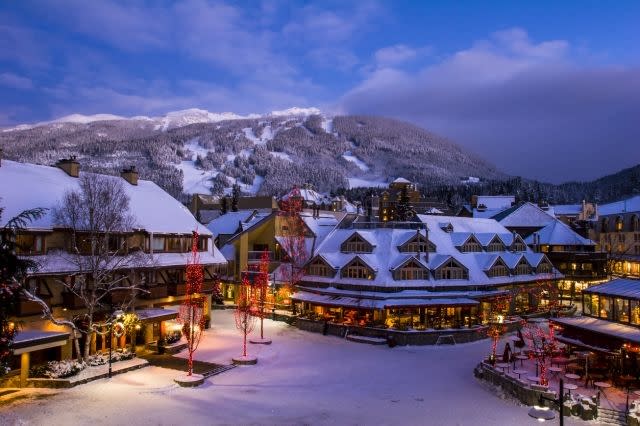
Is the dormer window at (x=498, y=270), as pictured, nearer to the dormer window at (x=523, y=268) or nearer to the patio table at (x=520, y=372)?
the dormer window at (x=523, y=268)

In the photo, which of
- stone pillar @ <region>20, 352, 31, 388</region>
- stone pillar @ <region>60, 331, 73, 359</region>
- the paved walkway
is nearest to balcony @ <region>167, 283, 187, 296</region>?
the paved walkway

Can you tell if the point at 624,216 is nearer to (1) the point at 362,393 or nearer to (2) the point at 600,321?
(2) the point at 600,321

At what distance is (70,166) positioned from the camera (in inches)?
1606

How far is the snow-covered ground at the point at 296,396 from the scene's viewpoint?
24609 mm

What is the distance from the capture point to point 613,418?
25141mm

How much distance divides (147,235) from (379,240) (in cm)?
2326

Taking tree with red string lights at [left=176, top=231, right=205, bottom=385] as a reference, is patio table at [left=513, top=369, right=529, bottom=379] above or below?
below

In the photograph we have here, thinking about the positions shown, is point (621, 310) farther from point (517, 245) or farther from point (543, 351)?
point (517, 245)

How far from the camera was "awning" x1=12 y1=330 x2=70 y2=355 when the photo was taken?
2827 cm

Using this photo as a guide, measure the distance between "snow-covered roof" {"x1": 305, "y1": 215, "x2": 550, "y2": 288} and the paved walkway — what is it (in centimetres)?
1913

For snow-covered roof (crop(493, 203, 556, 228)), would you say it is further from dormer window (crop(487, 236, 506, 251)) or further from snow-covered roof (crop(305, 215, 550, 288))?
dormer window (crop(487, 236, 506, 251))

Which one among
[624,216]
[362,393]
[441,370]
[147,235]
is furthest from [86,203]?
[624,216]

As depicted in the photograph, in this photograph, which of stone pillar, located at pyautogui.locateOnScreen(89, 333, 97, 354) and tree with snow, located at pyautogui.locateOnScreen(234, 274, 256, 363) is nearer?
stone pillar, located at pyautogui.locateOnScreen(89, 333, 97, 354)

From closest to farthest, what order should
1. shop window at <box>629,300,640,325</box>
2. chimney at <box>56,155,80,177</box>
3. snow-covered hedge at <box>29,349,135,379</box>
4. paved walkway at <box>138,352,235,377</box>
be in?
snow-covered hedge at <box>29,349,135,379</box>, shop window at <box>629,300,640,325</box>, paved walkway at <box>138,352,235,377</box>, chimney at <box>56,155,80,177</box>
